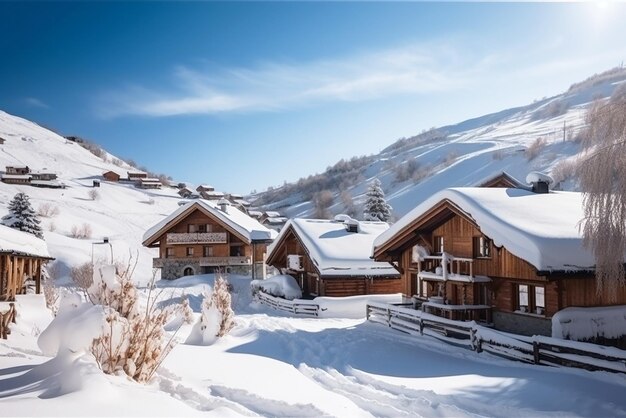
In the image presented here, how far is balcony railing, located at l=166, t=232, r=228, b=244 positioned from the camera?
40.4 meters

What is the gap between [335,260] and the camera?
84.7 ft

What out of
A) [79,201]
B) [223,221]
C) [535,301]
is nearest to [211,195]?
[79,201]

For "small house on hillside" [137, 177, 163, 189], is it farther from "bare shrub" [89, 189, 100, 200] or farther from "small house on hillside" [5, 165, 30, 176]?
"small house on hillside" [5, 165, 30, 176]

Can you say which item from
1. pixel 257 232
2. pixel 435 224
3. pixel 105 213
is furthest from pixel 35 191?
pixel 435 224

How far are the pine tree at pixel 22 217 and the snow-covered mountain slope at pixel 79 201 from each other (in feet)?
18.9

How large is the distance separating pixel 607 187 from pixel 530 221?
479 cm

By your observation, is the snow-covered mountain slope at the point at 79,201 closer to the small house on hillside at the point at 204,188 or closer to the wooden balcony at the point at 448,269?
the small house on hillside at the point at 204,188

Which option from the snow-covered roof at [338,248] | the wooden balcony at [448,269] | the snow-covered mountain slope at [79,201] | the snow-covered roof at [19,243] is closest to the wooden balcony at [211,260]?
the snow-covered mountain slope at [79,201]

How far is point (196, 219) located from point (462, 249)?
28171mm

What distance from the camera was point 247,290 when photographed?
36.1 meters

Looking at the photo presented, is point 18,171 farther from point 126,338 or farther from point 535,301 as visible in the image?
point 126,338

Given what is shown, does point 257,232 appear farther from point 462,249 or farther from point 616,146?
point 616,146

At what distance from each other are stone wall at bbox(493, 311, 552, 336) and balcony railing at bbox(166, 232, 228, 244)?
28023mm

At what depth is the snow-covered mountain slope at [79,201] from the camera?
165 feet
